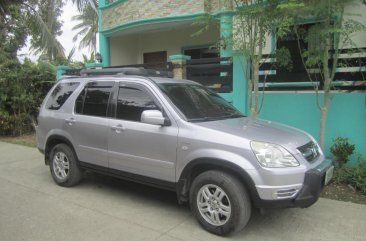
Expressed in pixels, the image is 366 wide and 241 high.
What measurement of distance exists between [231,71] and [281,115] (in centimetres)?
154

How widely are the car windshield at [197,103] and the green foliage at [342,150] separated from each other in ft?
7.56

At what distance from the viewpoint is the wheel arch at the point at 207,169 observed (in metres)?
3.98

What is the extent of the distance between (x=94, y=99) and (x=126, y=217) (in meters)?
1.92

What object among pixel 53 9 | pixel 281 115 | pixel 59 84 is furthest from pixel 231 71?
pixel 53 9

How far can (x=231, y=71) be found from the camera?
8.46 metres

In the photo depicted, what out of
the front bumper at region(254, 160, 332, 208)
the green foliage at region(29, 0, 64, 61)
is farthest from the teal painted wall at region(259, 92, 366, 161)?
the green foliage at region(29, 0, 64, 61)

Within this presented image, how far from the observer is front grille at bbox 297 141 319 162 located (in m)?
4.28

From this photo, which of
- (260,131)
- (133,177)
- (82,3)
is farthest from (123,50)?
(260,131)

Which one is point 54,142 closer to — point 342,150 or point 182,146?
point 182,146

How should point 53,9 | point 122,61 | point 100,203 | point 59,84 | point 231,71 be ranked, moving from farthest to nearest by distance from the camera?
point 53,9 < point 122,61 < point 231,71 < point 59,84 < point 100,203

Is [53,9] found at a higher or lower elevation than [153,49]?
higher

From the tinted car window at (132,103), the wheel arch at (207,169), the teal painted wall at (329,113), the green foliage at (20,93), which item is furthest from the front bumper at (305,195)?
the green foliage at (20,93)

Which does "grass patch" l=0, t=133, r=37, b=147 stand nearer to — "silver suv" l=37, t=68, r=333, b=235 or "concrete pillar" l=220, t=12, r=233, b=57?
"silver suv" l=37, t=68, r=333, b=235

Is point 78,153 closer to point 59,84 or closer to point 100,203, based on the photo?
point 100,203
